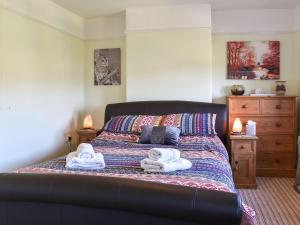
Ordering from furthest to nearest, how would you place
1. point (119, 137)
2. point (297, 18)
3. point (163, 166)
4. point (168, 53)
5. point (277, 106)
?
point (168, 53), point (297, 18), point (277, 106), point (119, 137), point (163, 166)

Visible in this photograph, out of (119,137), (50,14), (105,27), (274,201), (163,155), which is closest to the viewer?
(163,155)

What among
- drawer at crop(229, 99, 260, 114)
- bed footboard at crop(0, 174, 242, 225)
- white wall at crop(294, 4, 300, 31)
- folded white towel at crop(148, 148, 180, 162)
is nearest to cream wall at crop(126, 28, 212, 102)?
drawer at crop(229, 99, 260, 114)

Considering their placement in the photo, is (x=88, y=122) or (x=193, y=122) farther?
(x=88, y=122)

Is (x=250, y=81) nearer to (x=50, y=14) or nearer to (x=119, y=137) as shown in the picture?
(x=119, y=137)

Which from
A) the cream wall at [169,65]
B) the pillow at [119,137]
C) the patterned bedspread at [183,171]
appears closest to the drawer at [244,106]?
the cream wall at [169,65]

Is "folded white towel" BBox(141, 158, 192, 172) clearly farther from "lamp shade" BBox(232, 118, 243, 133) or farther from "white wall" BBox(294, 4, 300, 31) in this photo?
"white wall" BBox(294, 4, 300, 31)

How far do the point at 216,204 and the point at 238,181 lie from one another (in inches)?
112

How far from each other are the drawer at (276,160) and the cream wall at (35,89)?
113 inches

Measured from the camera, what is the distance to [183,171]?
8.02ft

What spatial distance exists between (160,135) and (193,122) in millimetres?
619

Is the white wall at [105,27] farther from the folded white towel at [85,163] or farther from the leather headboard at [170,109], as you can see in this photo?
the folded white towel at [85,163]

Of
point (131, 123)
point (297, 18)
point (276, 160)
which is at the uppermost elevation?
point (297, 18)

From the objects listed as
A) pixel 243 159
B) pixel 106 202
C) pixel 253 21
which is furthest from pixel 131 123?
pixel 106 202

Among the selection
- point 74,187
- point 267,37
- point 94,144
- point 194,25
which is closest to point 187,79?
point 194,25
